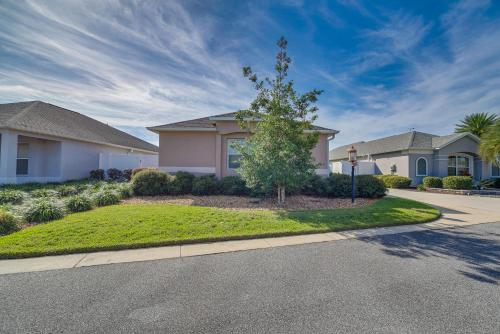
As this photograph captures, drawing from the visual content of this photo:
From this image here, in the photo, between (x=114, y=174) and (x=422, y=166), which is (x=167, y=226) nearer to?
(x=114, y=174)

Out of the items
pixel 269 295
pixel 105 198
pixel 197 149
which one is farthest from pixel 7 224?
pixel 197 149

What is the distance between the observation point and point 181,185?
1100 centimetres

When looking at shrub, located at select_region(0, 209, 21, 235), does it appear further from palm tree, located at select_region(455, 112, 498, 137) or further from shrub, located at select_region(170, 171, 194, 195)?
palm tree, located at select_region(455, 112, 498, 137)

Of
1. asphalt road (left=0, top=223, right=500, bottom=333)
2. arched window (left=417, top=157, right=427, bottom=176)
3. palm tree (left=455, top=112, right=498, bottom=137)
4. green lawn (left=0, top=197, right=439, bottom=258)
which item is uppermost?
palm tree (left=455, top=112, right=498, bottom=137)

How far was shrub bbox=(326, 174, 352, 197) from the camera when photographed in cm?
1104

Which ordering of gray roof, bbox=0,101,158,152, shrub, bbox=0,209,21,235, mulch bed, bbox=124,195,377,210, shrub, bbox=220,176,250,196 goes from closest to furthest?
1. shrub, bbox=0,209,21,235
2. mulch bed, bbox=124,195,377,210
3. shrub, bbox=220,176,250,196
4. gray roof, bbox=0,101,158,152

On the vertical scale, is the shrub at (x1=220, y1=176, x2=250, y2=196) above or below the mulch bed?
above

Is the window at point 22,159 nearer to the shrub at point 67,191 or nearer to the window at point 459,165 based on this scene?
Answer: the shrub at point 67,191

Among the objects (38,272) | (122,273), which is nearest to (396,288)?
(122,273)

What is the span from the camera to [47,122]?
14.0 m

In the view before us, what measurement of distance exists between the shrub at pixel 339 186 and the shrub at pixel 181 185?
7.49 m

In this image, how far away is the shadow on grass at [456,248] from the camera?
12.3 feet

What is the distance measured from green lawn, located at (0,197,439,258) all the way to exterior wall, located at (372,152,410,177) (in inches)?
532

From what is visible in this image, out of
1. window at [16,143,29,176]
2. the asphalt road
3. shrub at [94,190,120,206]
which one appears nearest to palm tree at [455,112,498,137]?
the asphalt road
